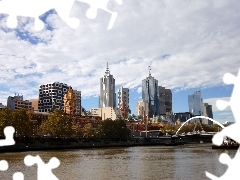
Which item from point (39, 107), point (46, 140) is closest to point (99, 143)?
point (46, 140)

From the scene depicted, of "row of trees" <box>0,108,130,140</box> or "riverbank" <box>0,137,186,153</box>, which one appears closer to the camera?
"riverbank" <box>0,137,186,153</box>

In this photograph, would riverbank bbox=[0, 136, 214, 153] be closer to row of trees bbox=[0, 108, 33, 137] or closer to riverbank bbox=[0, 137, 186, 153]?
riverbank bbox=[0, 137, 186, 153]

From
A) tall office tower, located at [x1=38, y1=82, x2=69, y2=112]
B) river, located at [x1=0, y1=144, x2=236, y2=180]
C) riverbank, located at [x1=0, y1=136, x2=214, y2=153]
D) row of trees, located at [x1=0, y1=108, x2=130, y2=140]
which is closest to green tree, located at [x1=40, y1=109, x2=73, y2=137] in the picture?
row of trees, located at [x1=0, y1=108, x2=130, y2=140]

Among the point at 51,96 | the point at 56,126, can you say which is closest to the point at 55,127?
the point at 56,126

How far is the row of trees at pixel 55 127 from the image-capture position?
60888mm

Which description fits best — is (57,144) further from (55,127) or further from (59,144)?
(55,127)

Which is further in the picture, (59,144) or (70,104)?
(70,104)

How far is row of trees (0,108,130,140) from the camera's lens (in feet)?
200

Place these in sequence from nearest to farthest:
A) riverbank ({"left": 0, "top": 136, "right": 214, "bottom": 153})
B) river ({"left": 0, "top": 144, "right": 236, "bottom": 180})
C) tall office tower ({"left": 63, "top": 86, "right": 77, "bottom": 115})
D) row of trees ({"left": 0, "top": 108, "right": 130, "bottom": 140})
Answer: river ({"left": 0, "top": 144, "right": 236, "bottom": 180}) → riverbank ({"left": 0, "top": 136, "right": 214, "bottom": 153}) → row of trees ({"left": 0, "top": 108, "right": 130, "bottom": 140}) → tall office tower ({"left": 63, "top": 86, "right": 77, "bottom": 115})

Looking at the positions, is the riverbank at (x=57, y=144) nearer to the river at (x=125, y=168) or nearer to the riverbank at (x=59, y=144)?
the riverbank at (x=59, y=144)

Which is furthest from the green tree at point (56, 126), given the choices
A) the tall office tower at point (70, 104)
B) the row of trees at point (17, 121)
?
the tall office tower at point (70, 104)

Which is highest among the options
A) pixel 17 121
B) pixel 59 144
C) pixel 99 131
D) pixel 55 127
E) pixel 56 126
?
pixel 17 121

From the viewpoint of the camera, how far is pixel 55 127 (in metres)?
73.8

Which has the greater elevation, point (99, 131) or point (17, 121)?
point (17, 121)
